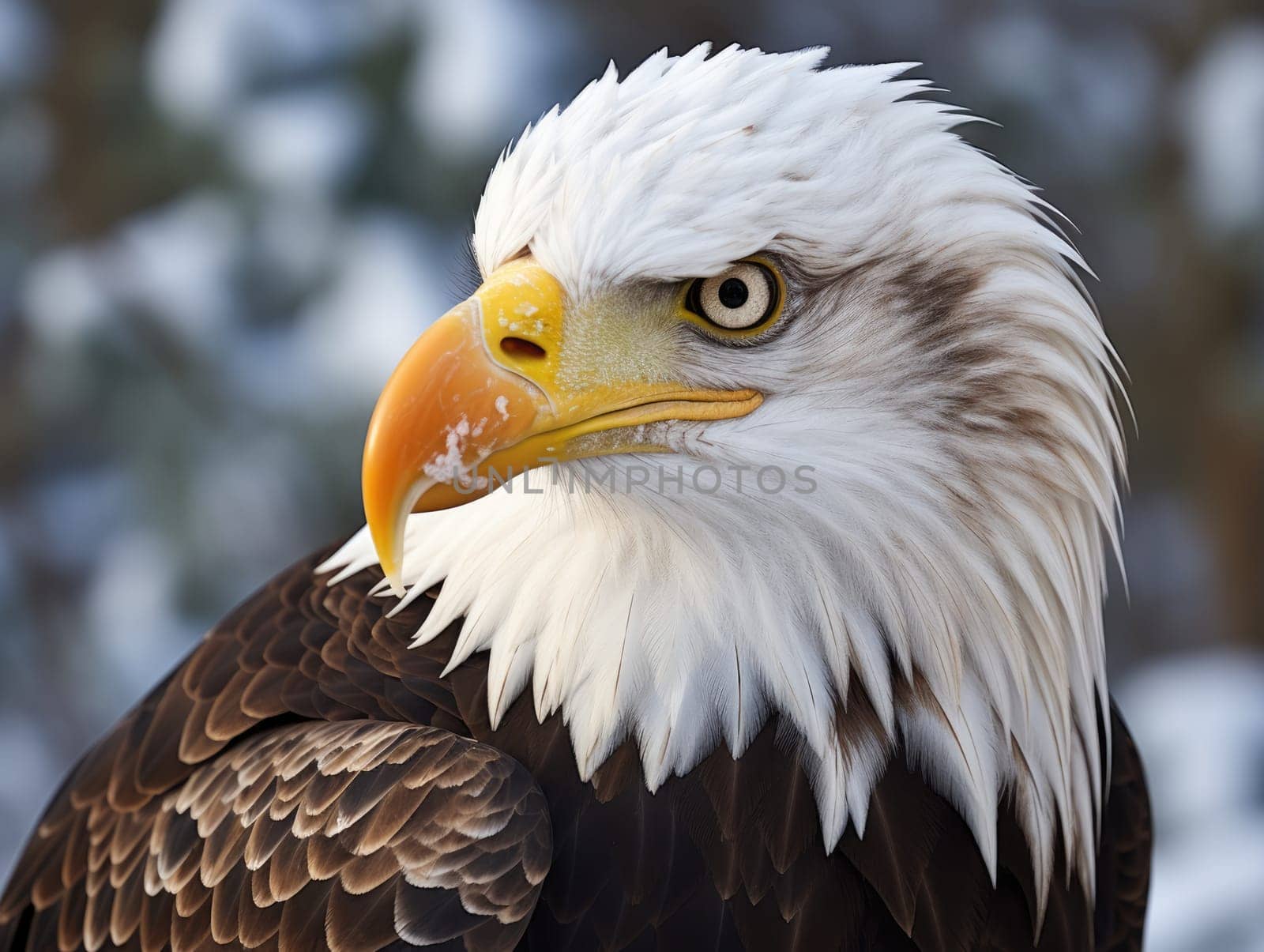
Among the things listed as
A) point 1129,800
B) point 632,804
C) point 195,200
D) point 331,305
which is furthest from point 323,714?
point 195,200

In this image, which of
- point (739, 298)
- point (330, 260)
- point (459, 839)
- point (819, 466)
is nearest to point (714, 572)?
point (819, 466)

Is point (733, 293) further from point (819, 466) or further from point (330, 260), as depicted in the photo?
point (330, 260)

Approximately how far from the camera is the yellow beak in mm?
1471

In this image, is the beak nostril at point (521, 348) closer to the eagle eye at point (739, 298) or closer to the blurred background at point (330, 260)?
the eagle eye at point (739, 298)

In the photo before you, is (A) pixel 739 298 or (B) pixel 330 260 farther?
(B) pixel 330 260

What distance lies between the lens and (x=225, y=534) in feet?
14.8

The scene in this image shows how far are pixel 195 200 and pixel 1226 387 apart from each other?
14.2 ft

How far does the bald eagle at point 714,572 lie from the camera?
4.98ft

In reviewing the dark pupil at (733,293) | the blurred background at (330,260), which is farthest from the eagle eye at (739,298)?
the blurred background at (330,260)

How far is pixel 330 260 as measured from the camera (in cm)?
432

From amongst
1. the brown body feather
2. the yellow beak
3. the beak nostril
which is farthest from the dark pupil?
the brown body feather

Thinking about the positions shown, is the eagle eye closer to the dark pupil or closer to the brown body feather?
the dark pupil

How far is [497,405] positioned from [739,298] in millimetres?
319

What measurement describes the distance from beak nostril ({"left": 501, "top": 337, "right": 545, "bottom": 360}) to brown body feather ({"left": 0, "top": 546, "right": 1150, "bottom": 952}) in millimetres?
488
